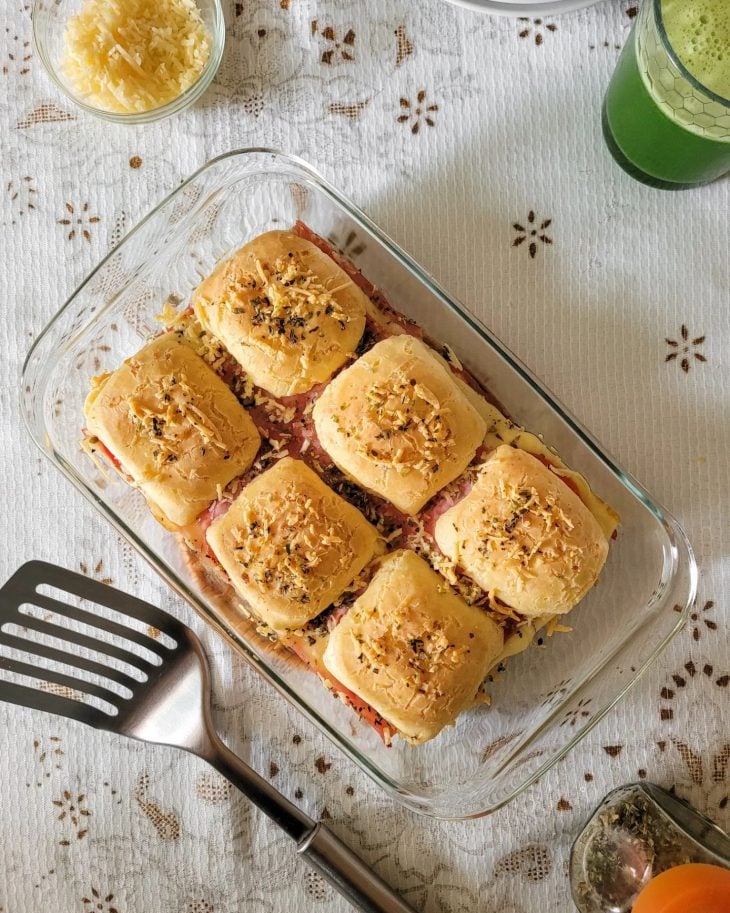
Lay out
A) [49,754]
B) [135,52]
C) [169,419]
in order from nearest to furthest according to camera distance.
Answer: [169,419]
[135,52]
[49,754]

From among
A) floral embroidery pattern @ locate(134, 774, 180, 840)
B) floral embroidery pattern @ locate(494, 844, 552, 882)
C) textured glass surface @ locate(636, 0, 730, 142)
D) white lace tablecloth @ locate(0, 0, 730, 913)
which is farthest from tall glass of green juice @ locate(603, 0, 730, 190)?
floral embroidery pattern @ locate(134, 774, 180, 840)

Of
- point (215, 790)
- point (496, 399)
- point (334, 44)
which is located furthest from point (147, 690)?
point (334, 44)

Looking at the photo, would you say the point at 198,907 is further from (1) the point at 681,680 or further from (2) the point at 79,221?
(2) the point at 79,221

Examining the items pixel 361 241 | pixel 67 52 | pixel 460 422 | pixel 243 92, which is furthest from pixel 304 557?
pixel 67 52

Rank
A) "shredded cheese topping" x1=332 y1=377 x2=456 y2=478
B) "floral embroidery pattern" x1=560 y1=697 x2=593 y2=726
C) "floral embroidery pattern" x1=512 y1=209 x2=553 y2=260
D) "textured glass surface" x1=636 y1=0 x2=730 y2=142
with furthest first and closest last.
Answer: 1. "floral embroidery pattern" x1=512 y1=209 x2=553 y2=260
2. "floral embroidery pattern" x1=560 y1=697 x2=593 y2=726
3. "shredded cheese topping" x1=332 y1=377 x2=456 y2=478
4. "textured glass surface" x1=636 y1=0 x2=730 y2=142

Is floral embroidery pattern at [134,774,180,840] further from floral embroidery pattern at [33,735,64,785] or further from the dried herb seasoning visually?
the dried herb seasoning

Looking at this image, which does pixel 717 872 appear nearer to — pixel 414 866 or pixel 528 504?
pixel 414 866
